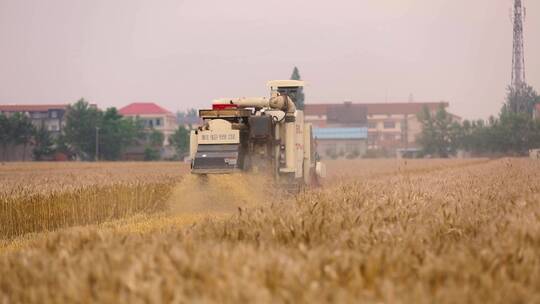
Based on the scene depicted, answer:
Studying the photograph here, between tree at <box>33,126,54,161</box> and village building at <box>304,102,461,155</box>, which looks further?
village building at <box>304,102,461,155</box>

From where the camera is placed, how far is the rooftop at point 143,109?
466 ft

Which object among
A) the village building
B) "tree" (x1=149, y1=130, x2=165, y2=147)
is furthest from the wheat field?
the village building

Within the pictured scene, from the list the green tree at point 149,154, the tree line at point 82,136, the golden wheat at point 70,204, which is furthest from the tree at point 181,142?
the golden wheat at point 70,204

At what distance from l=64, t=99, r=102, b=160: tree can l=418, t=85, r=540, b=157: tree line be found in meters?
46.2

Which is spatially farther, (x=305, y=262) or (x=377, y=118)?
(x=377, y=118)

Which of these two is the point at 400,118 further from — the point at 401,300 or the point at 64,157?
the point at 401,300

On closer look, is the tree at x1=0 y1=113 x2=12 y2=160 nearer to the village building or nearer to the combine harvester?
the village building

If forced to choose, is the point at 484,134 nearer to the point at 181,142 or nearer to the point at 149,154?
the point at 181,142

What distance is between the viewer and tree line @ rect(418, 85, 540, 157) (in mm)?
91688

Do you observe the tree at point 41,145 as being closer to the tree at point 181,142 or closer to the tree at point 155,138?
the tree at point 155,138

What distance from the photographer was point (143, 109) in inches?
5655

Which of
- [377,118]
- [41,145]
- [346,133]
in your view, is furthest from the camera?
[377,118]

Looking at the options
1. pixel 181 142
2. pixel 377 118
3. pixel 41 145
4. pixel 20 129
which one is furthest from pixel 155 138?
pixel 377 118

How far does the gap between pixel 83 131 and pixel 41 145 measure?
5505 millimetres
